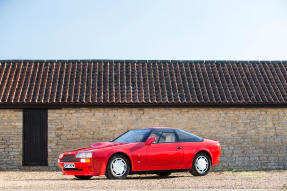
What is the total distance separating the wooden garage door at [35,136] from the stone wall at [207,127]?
0.80 ft

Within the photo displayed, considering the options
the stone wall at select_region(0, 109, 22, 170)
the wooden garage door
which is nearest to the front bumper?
the wooden garage door

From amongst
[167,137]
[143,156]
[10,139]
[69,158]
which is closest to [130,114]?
[10,139]

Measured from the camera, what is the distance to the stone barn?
55.1 ft

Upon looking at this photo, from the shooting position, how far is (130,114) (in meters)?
17.1

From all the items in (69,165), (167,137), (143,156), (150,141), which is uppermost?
(167,137)

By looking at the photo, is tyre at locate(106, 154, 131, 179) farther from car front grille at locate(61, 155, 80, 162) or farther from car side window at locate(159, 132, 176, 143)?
car side window at locate(159, 132, 176, 143)

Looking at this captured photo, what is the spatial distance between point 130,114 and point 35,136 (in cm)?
361

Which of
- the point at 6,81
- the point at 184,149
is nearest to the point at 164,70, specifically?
the point at 6,81

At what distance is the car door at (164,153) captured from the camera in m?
11.7

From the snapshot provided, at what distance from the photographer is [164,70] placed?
19469mm

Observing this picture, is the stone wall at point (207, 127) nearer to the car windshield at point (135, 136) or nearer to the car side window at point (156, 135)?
the car windshield at point (135, 136)

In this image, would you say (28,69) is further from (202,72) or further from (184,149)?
(184,149)

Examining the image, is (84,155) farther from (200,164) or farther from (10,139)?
(10,139)

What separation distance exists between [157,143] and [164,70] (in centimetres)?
793
